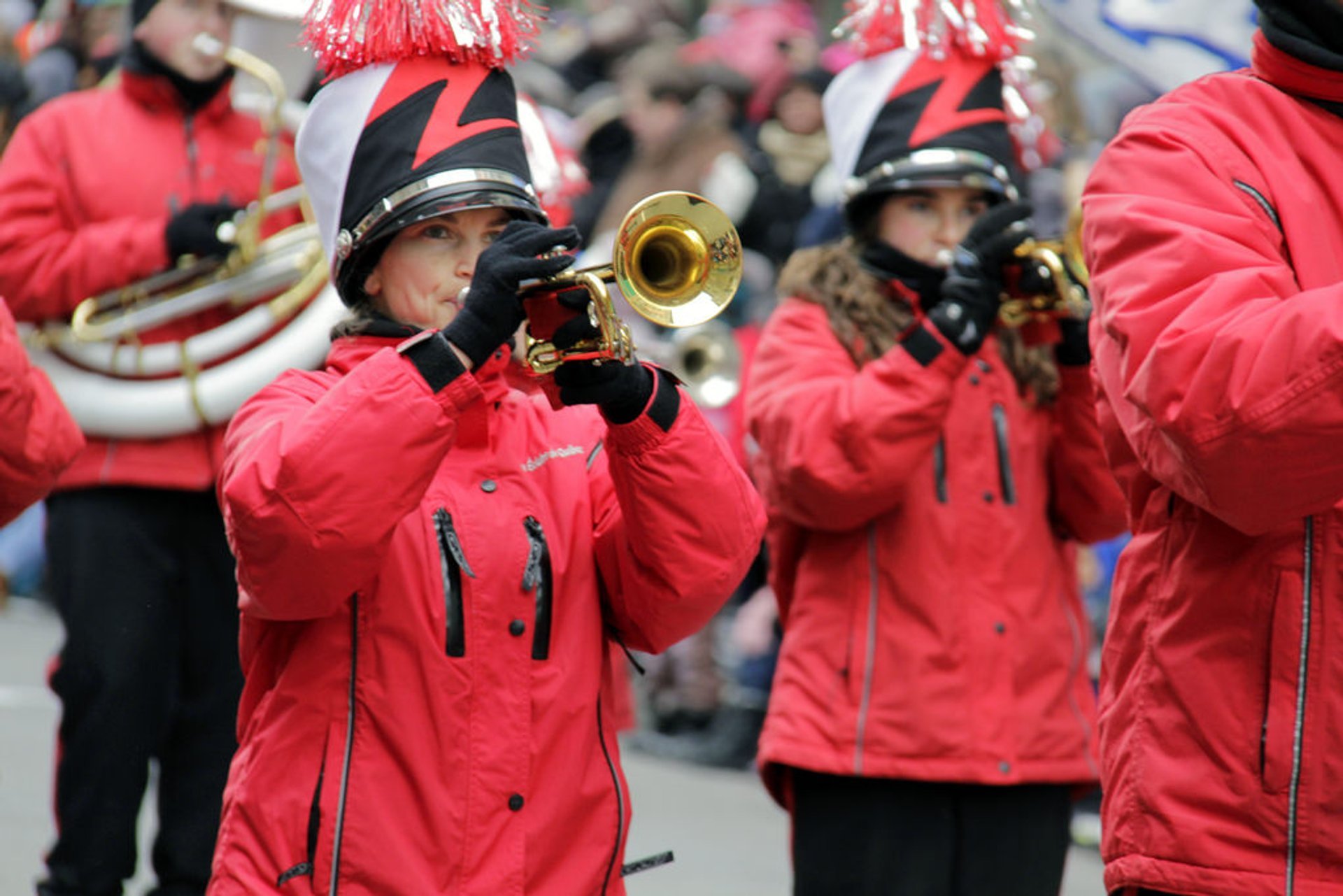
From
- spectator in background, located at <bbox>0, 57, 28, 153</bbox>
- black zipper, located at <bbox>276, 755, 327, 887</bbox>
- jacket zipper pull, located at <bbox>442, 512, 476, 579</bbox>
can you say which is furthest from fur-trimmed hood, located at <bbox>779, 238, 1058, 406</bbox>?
spectator in background, located at <bbox>0, 57, 28, 153</bbox>

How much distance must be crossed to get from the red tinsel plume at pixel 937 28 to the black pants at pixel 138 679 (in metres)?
1.83

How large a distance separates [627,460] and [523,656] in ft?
1.07

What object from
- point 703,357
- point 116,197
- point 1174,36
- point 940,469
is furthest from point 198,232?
point 1174,36

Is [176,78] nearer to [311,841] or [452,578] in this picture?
[452,578]

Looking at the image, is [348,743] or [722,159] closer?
[348,743]

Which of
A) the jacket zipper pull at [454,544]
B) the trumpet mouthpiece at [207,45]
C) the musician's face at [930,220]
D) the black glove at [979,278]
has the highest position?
the jacket zipper pull at [454,544]

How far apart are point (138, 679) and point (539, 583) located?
180 centimetres

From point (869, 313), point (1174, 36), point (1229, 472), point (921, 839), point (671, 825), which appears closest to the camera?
point (1229, 472)

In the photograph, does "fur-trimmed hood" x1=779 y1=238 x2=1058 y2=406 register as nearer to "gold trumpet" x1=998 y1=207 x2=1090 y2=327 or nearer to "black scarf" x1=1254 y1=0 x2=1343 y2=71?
"gold trumpet" x1=998 y1=207 x2=1090 y2=327

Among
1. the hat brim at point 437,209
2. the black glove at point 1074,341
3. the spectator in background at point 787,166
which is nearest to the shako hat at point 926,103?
the black glove at point 1074,341

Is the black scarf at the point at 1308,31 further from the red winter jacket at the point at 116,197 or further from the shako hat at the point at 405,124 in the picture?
the red winter jacket at the point at 116,197

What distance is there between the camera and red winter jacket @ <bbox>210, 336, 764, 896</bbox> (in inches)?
110

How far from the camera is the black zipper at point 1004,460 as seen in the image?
13.7 ft

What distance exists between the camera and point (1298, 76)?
2.81 m
